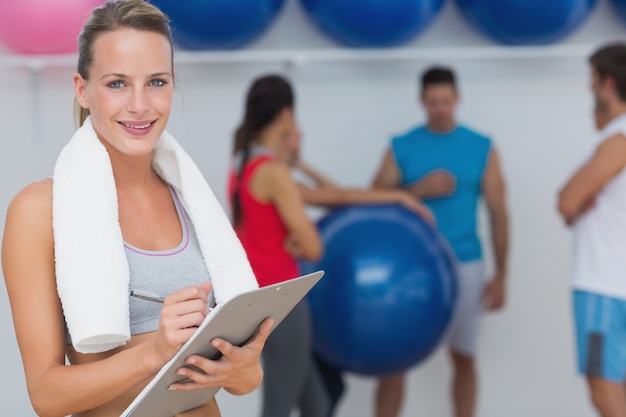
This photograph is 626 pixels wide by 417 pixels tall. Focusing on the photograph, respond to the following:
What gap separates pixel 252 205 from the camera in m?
2.67

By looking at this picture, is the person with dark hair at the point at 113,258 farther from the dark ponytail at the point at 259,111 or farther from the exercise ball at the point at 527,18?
the exercise ball at the point at 527,18

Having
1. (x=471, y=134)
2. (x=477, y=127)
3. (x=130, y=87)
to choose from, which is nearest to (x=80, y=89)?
(x=130, y=87)

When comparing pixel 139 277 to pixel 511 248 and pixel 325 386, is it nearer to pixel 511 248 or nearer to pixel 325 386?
pixel 325 386

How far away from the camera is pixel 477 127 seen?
3885 mm

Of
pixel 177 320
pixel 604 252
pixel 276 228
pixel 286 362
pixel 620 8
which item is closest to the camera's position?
pixel 177 320

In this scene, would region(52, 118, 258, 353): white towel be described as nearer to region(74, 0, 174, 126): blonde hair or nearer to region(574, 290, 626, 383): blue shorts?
Result: region(74, 0, 174, 126): blonde hair

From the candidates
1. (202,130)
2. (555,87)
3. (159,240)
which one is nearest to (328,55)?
(202,130)

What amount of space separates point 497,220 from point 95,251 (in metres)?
2.50

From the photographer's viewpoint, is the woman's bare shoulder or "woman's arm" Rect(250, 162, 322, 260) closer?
the woman's bare shoulder

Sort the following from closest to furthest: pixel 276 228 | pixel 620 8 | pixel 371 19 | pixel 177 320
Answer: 1. pixel 177 320
2. pixel 276 228
3. pixel 371 19
4. pixel 620 8

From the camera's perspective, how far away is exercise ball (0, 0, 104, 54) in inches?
117

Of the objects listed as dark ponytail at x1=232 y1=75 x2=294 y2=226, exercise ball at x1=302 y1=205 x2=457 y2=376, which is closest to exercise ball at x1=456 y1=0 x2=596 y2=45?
exercise ball at x1=302 y1=205 x2=457 y2=376

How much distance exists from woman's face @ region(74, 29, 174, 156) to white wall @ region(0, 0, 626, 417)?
2.33 metres

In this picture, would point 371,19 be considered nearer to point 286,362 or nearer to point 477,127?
point 477,127
